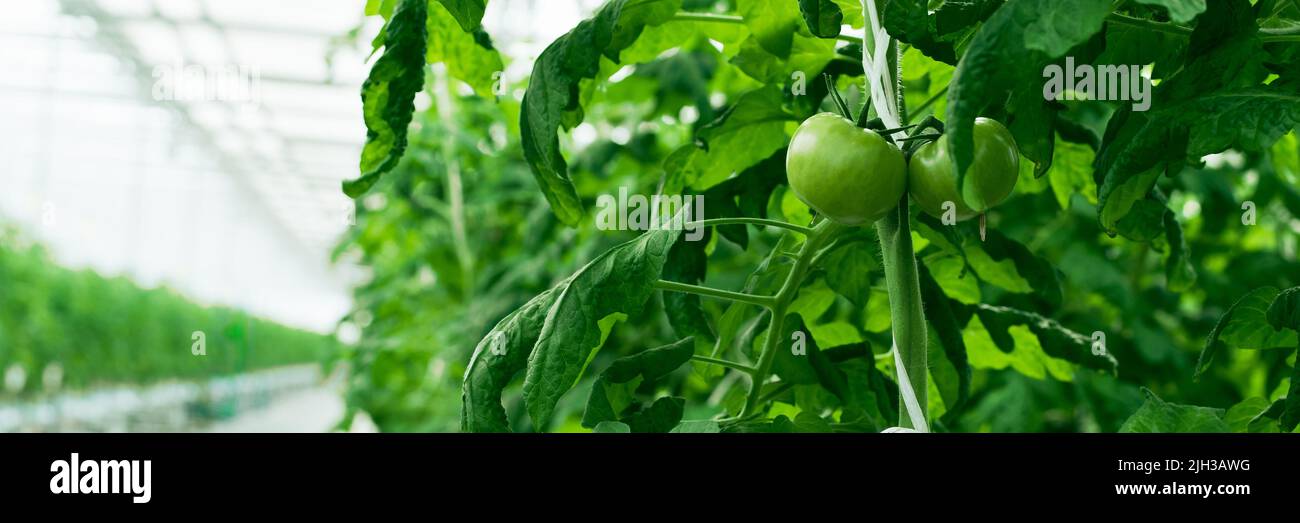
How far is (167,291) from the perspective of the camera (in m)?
10.0

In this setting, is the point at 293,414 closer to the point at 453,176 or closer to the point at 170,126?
the point at 170,126

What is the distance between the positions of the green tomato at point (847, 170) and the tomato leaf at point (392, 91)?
10.2 inches

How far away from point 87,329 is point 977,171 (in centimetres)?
845

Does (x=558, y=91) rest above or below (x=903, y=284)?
above

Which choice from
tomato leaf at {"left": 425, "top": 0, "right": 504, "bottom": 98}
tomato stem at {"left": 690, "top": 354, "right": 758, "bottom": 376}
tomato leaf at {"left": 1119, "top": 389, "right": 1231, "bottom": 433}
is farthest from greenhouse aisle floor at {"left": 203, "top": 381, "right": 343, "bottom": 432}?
tomato leaf at {"left": 1119, "top": 389, "right": 1231, "bottom": 433}

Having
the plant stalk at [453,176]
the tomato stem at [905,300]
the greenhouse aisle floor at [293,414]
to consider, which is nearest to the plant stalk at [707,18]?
the tomato stem at [905,300]

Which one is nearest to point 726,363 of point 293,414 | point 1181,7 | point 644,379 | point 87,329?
point 644,379

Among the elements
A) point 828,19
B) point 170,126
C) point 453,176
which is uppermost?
point 170,126

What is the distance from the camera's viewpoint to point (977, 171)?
1.59 ft

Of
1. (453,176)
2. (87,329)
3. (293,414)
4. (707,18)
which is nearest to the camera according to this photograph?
(707,18)

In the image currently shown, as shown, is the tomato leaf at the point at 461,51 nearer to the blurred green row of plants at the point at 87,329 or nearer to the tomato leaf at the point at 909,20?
the tomato leaf at the point at 909,20

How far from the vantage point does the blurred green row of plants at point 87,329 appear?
6.56 m

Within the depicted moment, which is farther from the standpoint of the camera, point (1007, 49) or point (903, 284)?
point (903, 284)
